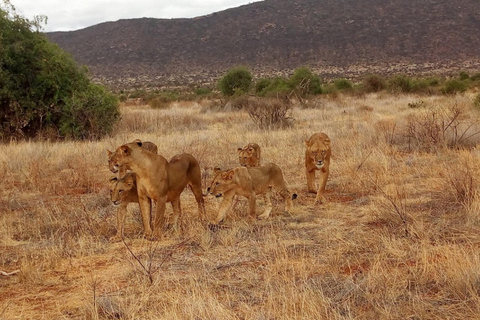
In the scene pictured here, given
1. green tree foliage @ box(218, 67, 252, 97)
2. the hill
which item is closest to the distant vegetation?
green tree foliage @ box(218, 67, 252, 97)

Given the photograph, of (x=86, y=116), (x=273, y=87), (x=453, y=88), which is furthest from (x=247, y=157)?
(x=453, y=88)

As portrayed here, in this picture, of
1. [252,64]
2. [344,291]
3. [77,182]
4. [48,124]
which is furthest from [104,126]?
[252,64]

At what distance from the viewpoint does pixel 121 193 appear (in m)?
6.73

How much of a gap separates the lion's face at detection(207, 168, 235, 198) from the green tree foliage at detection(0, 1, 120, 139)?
1079 centimetres

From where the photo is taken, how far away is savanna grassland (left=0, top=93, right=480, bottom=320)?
432cm

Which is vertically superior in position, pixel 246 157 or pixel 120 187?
pixel 120 187

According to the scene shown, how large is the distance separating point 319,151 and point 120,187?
3.54 metres

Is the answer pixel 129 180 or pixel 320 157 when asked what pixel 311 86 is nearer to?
pixel 320 157

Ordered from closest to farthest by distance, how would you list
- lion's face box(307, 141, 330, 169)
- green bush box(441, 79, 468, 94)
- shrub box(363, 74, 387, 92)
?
1. lion's face box(307, 141, 330, 169)
2. green bush box(441, 79, 468, 94)
3. shrub box(363, 74, 387, 92)

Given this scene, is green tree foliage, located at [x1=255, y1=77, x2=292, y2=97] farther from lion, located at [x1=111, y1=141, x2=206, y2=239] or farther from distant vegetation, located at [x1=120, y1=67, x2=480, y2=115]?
lion, located at [x1=111, y1=141, x2=206, y2=239]

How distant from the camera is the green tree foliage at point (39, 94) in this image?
17.0m

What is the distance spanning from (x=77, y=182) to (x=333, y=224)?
6.00m

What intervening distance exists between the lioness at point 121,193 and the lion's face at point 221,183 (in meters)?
1.00

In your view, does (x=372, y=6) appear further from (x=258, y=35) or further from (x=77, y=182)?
(x=77, y=182)
